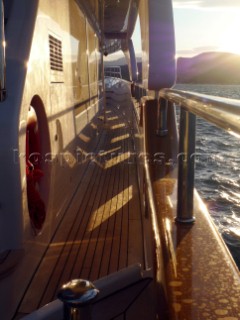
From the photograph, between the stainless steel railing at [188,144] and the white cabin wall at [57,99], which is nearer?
the stainless steel railing at [188,144]

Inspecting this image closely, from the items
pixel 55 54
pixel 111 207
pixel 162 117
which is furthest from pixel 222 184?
pixel 55 54

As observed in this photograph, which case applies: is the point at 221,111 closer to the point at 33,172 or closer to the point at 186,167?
the point at 186,167

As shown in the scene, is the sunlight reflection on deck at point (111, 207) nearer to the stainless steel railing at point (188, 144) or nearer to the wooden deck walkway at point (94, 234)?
the wooden deck walkway at point (94, 234)

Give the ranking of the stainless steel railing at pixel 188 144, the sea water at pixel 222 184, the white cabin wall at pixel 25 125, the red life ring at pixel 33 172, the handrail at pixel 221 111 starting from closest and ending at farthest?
the handrail at pixel 221 111 < the stainless steel railing at pixel 188 144 < the white cabin wall at pixel 25 125 < the red life ring at pixel 33 172 < the sea water at pixel 222 184

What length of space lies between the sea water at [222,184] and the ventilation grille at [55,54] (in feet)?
9.33

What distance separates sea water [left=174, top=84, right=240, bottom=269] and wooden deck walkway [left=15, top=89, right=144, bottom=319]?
2.12 m

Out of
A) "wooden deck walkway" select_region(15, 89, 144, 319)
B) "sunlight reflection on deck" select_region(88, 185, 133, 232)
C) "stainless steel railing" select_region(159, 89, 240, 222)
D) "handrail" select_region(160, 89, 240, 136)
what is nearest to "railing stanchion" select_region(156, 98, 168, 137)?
"wooden deck walkway" select_region(15, 89, 144, 319)

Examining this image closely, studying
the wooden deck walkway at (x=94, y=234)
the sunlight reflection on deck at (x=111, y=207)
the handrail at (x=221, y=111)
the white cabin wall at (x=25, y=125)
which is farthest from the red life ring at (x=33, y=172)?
the handrail at (x=221, y=111)

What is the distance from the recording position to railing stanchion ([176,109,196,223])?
65.9 inches

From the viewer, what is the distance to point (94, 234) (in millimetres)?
3406

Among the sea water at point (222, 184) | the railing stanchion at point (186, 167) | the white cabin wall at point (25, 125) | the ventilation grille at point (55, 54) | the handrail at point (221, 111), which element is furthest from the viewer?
the sea water at point (222, 184)

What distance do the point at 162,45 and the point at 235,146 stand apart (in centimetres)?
2003

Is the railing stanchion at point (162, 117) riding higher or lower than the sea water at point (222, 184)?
higher

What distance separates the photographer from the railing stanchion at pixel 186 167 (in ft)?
5.49
